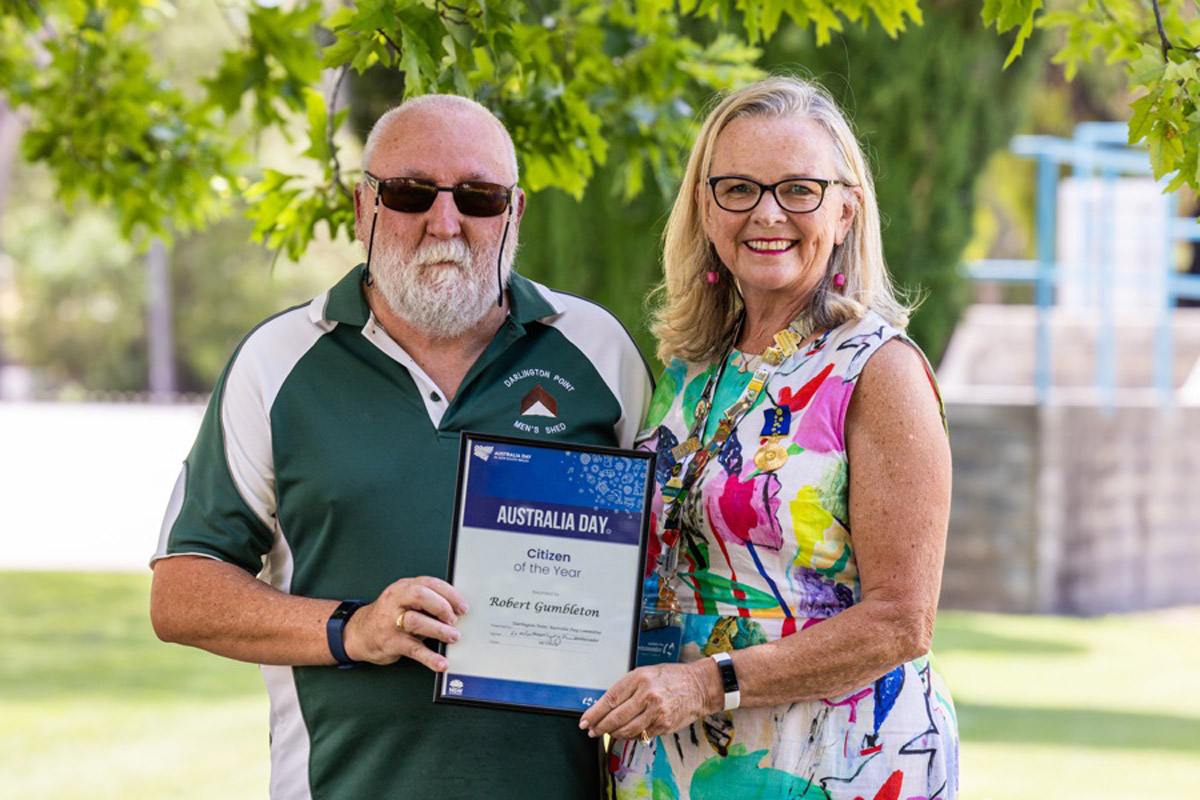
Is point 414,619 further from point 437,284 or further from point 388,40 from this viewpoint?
point 388,40

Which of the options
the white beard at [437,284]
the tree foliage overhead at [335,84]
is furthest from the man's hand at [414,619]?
the tree foliage overhead at [335,84]

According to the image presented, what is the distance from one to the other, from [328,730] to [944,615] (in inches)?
435

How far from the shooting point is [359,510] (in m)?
3.42

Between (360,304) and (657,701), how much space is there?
121 cm

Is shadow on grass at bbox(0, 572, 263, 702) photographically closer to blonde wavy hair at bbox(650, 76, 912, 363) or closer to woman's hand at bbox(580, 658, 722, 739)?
blonde wavy hair at bbox(650, 76, 912, 363)

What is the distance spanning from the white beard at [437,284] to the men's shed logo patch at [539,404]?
21cm

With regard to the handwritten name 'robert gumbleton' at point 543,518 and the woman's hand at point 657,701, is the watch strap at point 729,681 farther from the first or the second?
the handwritten name 'robert gumbleton' at point 543,518

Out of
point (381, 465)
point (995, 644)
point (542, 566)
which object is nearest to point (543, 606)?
point (542, 566)

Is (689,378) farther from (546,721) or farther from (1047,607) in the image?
(1047,607)

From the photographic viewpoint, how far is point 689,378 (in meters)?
3.48

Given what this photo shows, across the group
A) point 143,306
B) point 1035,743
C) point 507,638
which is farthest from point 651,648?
point 143,306

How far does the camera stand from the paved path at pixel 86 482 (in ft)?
61.5

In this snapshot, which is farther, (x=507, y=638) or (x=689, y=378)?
(x=689, y=378)

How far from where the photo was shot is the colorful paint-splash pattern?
3.08 m
